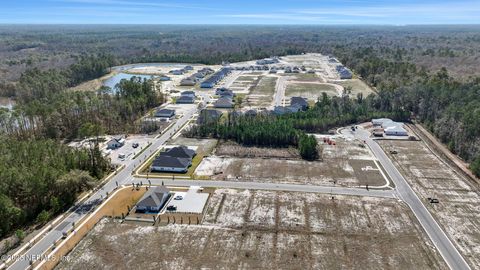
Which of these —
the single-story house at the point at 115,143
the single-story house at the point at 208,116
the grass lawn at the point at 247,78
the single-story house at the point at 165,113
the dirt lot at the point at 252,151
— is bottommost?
the dirt lot at the point at 252,151

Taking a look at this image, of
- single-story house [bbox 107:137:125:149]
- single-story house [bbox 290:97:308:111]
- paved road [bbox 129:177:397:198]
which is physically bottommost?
paved road [bbox 129:177:397:198]

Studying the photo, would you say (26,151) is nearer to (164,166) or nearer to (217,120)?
(164,166)

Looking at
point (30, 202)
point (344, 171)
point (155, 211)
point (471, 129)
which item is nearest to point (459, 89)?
point (471, 129)

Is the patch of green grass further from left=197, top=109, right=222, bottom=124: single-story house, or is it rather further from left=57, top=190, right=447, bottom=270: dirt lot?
left=57, top=190, right=447, bottom=270: dirt lot

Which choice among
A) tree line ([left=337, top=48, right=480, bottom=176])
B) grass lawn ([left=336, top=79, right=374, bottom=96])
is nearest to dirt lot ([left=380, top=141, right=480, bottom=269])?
tree line ([left=337, top=48, right=480, bottom=176])

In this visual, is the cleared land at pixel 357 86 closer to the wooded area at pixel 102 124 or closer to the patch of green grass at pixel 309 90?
the patch of green grass at pixel 309 90

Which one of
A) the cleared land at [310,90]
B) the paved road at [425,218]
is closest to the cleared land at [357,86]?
the cleared land at [310,90]
